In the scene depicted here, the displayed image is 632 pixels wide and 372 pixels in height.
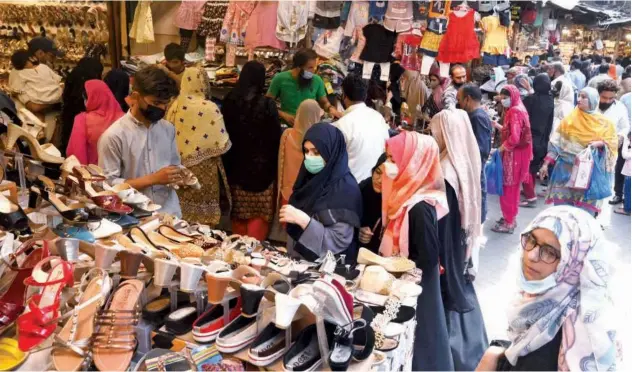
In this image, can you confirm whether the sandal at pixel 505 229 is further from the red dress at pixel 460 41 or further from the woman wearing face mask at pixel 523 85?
the red dress at pixel 460 41

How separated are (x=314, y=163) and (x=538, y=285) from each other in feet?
4.10

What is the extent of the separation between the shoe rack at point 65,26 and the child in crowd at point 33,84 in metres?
1.02

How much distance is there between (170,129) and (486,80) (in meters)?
5.04

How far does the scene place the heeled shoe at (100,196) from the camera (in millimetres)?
2338

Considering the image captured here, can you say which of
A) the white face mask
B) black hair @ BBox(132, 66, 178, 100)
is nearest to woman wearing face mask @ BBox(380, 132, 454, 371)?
the white face mask

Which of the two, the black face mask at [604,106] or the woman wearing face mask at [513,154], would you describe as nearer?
the black face mask at [604,106]

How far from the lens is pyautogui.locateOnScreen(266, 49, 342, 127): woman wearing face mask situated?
14.7ft

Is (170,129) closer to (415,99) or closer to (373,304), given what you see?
A: (373,304)

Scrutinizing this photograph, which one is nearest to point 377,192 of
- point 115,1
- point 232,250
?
point 232,250

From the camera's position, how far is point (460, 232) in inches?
120

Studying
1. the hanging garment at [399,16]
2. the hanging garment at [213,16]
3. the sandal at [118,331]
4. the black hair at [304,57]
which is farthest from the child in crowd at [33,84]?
the sandal at [118,331]

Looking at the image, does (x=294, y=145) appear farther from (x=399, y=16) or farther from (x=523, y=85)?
(x=523, y=85)

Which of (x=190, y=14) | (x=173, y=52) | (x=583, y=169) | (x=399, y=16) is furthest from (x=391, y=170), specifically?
(x=190, y=14)

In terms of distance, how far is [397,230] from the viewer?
2484mm
